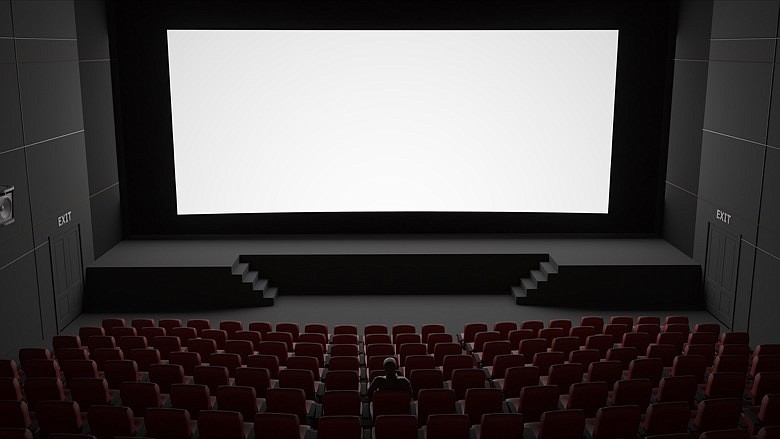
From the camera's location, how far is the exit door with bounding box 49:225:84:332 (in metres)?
12.0

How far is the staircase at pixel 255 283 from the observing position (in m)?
13.5

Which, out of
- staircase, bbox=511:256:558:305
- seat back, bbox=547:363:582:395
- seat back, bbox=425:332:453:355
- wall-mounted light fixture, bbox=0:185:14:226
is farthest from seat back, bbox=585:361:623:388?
wall-mounted light fixture, bbox=0:185:14:226

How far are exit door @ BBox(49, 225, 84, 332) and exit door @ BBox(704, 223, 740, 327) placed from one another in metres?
10.7

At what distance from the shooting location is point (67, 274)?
12.5 meters

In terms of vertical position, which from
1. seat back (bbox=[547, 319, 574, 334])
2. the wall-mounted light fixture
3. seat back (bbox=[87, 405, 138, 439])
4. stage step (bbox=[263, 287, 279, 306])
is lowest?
stage step (bbox=[263, 287, 279, 306])

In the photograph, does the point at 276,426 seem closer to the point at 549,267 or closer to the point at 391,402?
the point at 391,402

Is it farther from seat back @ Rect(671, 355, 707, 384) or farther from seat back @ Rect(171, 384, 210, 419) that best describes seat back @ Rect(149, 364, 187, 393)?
seat back @ Rect(671, 355, 707, 384)

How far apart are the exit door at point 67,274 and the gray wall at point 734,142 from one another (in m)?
10.7

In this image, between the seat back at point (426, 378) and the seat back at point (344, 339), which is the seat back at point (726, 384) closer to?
the seat back at point (426, 378)

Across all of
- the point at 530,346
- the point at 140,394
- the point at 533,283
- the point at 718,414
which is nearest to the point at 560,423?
the point at 718,414

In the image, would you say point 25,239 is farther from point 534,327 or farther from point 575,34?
point 575,34

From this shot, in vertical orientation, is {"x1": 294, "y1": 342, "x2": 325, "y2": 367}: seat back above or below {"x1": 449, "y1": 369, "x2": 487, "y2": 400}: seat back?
below

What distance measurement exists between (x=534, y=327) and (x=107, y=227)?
27.5 feet

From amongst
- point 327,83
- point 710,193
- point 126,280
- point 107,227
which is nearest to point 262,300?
point 126,280
